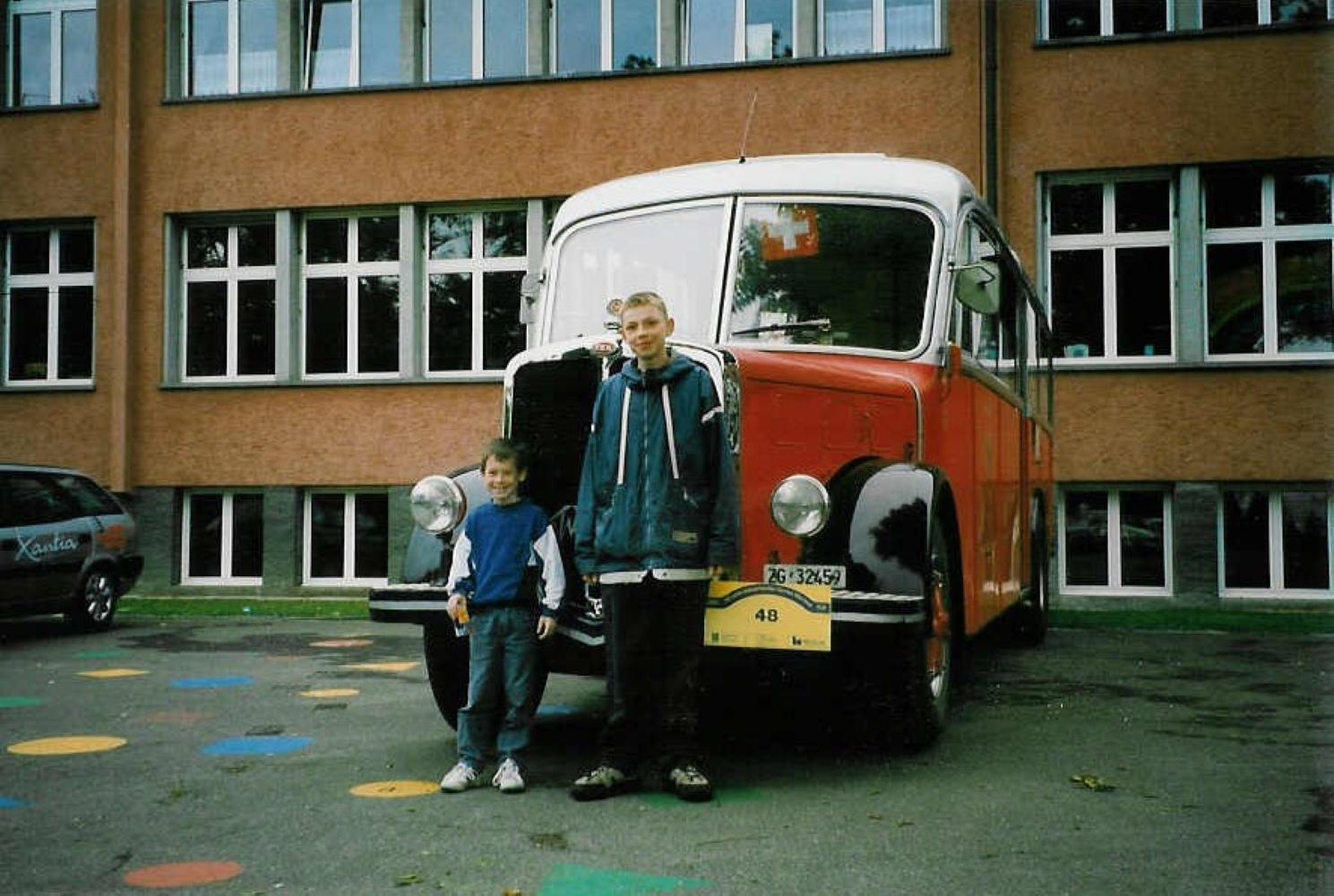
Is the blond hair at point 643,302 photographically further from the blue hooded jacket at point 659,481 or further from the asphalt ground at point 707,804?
the asphalt ground at point 707,804

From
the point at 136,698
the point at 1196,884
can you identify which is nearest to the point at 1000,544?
the point at 1196,884

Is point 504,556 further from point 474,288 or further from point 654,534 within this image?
point 474,288

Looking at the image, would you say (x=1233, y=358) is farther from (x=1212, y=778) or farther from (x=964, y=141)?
(x=1212, y=778)

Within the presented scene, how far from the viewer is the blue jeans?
5.68 meters

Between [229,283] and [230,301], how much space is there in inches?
9.4

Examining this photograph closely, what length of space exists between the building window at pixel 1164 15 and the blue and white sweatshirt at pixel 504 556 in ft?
41.6

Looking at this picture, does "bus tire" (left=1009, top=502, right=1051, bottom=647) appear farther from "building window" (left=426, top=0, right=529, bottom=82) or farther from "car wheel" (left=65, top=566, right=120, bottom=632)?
"building window" (left=426, top=0, right=529, bottom=82)

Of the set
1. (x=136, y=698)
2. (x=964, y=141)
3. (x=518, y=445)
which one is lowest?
(x=136, y=698)

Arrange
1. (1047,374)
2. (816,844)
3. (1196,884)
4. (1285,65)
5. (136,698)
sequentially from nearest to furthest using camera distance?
(1196,884), (816,844), (136,698), (1047,374), (1285,65)

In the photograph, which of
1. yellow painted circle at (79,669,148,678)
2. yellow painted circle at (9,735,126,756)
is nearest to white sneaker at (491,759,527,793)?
yellow painted circle at (9,735,126,756)

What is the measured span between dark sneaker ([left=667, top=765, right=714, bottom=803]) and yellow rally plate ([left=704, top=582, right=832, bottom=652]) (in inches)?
20.0

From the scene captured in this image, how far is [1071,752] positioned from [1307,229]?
11293 mm

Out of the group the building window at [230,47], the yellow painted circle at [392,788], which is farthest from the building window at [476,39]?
the yellow painted circle at [392,788]

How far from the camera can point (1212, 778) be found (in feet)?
18.9
